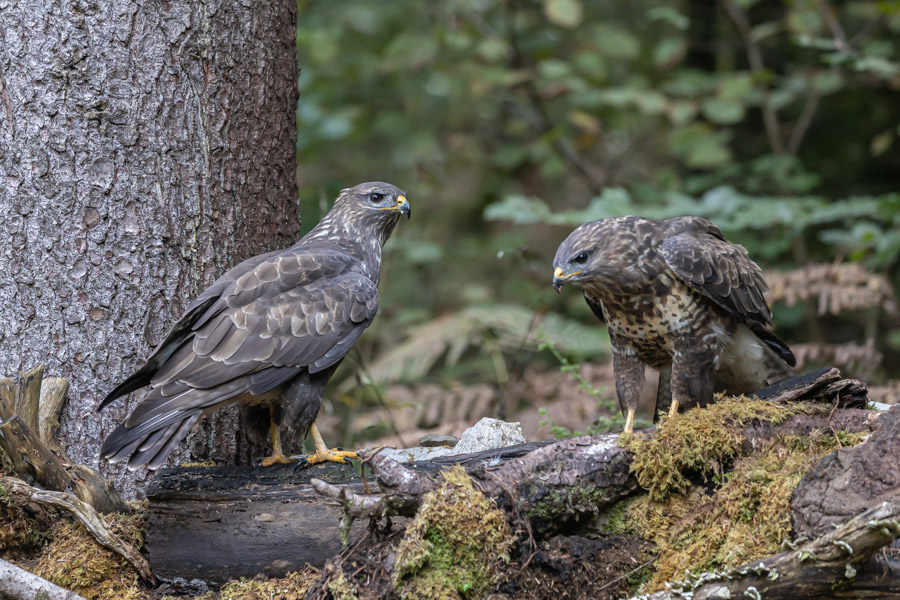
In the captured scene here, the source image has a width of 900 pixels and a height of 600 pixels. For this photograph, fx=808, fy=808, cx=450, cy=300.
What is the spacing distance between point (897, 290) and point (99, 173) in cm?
821

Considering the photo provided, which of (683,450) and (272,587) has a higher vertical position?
(683,450)

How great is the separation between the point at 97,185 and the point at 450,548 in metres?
2.30

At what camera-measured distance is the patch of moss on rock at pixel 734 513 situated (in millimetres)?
2770

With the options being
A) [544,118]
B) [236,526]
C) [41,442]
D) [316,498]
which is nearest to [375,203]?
[316,498]

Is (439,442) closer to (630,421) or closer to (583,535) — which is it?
(630,421)

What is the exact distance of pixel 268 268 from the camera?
12.0ft

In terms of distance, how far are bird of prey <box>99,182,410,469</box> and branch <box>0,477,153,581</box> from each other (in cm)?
26

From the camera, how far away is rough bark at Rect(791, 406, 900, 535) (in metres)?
2.64

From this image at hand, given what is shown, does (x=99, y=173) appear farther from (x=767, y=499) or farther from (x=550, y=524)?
(x=767, y=499)

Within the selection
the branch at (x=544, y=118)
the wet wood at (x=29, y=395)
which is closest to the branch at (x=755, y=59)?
the branch at (x=544, y=118)

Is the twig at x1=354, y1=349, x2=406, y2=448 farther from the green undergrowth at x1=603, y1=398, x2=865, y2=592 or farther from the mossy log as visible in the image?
the mossy log

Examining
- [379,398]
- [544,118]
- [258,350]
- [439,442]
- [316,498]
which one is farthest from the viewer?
[544,118]

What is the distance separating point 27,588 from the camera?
288 cm

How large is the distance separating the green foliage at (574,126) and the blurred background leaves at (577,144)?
31mm
